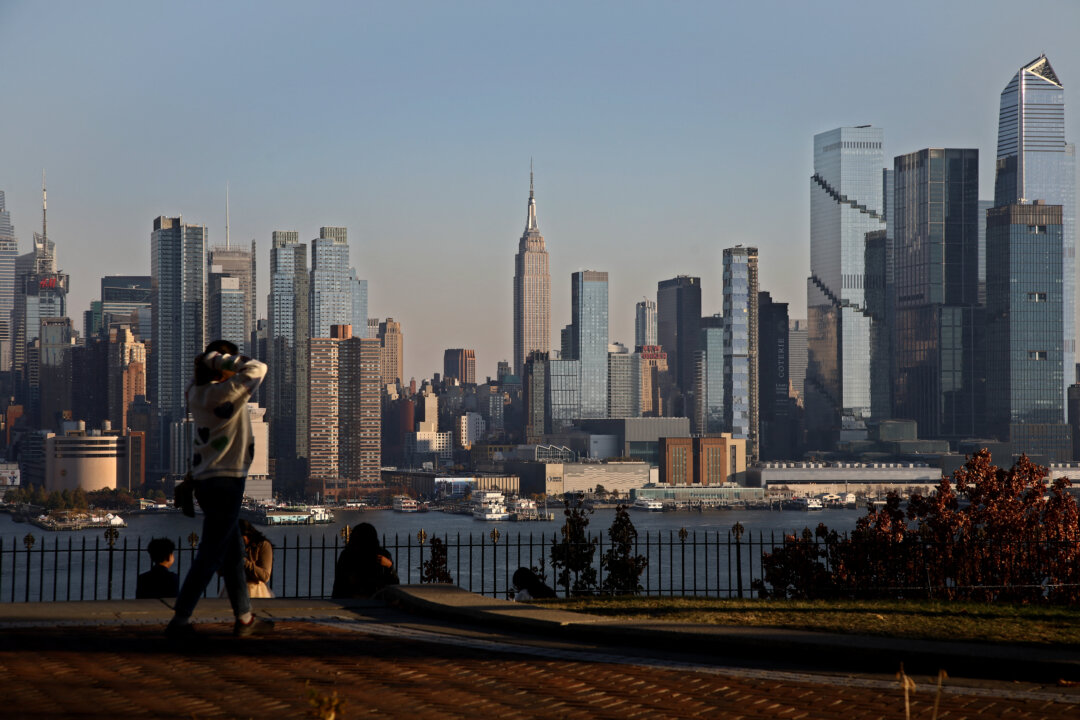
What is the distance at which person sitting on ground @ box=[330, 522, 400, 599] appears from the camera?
33.5ft

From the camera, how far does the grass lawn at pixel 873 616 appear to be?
836cm

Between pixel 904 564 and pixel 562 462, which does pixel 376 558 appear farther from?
pixel 562 462

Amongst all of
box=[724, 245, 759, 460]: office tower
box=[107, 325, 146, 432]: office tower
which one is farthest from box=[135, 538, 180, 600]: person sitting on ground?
box=[724, 245, 759, 460]: office tower

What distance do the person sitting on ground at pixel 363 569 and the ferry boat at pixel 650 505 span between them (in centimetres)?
12493

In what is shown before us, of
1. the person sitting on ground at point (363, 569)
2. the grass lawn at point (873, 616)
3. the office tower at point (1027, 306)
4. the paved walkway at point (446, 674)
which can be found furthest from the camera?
the office tower at point (1027, 306)

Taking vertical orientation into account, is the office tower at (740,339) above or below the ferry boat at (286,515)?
above

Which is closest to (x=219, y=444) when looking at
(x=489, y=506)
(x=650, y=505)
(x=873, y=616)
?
(x=873, y=616)

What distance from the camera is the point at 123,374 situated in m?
179

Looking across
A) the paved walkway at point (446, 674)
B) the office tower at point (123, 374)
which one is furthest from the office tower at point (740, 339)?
the paved walkway at point (446, 674)

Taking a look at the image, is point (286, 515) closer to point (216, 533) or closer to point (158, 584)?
point (158, 584)

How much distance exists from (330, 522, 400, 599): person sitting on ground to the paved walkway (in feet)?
5.13

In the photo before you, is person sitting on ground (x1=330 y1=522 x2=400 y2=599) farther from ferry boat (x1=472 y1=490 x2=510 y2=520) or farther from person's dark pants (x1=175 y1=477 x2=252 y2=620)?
ferry boat (x1=472 y1=490 x2=510 y2=520)

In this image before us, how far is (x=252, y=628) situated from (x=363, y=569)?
2919 millimetres

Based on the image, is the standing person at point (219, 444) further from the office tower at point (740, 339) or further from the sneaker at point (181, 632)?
the office tower at point (740, 339)
